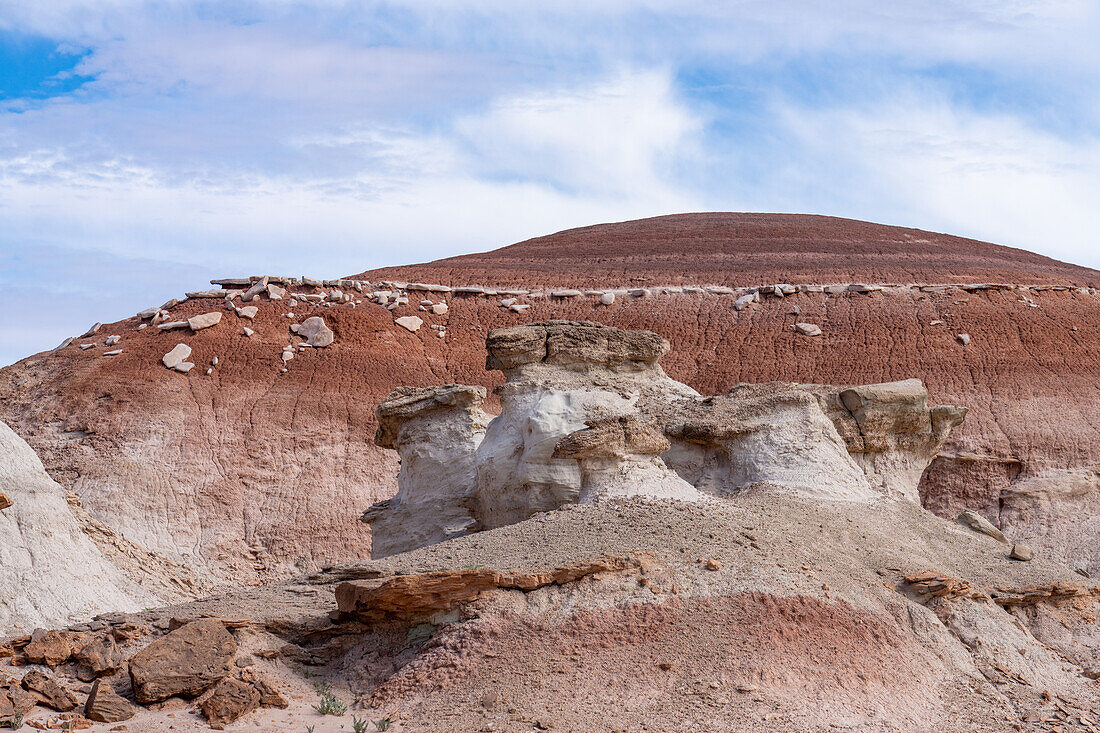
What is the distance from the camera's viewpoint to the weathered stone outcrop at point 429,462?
13.7 metres

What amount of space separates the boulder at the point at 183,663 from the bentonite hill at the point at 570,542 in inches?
0.9

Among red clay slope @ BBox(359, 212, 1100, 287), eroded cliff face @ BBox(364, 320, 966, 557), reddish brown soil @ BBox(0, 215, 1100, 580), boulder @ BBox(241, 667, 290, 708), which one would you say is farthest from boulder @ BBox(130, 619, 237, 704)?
red clay slope @ BBox(359, 212, 1100, 287)

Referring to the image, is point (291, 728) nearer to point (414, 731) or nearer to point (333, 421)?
point (414, 731)

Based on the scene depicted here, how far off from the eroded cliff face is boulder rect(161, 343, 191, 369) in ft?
44.1

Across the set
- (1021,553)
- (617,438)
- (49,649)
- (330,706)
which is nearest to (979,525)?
(1021,553)

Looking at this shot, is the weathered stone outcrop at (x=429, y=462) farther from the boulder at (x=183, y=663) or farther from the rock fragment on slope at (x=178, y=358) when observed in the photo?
the rock fragment on slope at (x=178, y=358)

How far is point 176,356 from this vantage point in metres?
26.5

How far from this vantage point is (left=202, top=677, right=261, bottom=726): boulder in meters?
7.76

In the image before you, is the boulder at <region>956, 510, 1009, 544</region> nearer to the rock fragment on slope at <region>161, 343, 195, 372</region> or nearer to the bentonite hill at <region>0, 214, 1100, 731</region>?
the bentonite hill at <region>0, 214, 1100, 731</region>

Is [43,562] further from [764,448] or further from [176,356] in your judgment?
[176,356]

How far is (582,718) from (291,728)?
2.03 metres

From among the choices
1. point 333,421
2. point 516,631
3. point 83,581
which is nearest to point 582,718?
point 516,631

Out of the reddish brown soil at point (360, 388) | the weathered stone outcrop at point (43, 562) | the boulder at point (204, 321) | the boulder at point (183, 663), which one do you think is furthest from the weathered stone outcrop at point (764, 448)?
the boulder at point (204, 321)

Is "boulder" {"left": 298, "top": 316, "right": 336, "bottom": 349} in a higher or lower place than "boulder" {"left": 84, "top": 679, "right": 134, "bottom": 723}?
higher
